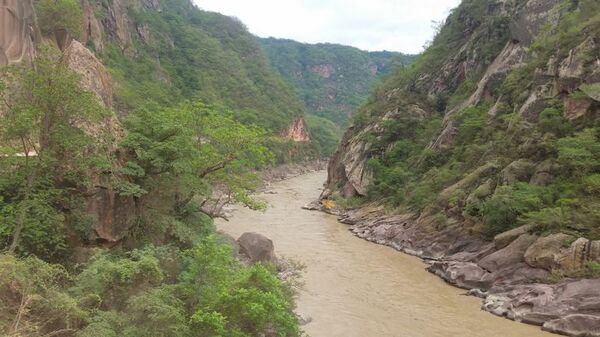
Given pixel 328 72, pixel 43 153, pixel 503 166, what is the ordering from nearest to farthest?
1. pixel 43 153
2. pixel 503 166
3. pixel 328 72

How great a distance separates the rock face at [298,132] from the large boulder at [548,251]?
67.2 metres

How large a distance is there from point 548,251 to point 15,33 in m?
22.3

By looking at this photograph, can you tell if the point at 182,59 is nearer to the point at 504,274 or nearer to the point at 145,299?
the point at 504,274

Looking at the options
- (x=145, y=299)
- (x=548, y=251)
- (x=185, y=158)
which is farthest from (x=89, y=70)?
(x=548, y=251)

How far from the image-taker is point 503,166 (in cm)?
2520

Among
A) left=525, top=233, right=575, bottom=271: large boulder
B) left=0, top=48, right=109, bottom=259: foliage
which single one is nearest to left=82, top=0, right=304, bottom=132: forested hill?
left=0, top=48, right=109, bottom=259: foliage

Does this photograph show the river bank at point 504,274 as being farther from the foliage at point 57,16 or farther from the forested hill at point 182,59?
the forested hill at point 182,59

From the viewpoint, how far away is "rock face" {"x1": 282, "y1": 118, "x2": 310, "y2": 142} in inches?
3442

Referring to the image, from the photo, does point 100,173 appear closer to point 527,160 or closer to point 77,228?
point 77,228

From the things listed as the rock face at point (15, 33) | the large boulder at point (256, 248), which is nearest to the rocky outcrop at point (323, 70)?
the large boulder at point (256, 248)

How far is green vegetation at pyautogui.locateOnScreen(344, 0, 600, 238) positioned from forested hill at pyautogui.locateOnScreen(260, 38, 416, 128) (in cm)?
10077

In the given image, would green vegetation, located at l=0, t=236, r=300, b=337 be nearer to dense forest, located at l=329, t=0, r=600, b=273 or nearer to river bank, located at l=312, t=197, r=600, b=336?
river bank, located at l=312, t=197, r=600, b=336

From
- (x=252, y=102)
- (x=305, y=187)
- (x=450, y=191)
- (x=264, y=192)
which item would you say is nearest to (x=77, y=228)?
(x=450, y=191)

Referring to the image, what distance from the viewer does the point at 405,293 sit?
1905 cm
